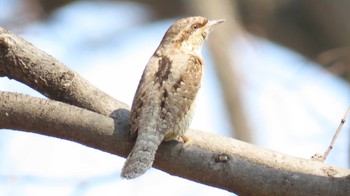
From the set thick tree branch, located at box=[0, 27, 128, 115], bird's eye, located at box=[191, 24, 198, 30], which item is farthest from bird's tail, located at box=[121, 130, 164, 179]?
bird's eye, located at box=[191, 24, 198, 30]

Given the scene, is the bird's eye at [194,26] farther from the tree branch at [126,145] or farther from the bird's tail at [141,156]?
the bird's tail at [141,156]

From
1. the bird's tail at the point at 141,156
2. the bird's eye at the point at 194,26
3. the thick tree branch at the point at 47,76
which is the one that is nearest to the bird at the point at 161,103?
the bird's tail at the point at 141,156

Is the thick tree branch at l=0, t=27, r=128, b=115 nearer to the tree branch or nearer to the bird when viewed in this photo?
the tree branch

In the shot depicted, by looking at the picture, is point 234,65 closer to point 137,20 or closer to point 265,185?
point 137,20

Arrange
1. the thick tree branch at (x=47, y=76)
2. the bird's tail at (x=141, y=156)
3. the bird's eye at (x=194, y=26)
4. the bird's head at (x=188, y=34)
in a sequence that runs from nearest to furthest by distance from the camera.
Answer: the bird's tail at (x=141, y=156) < the thick tree branch at (x=47, y=76) < the bird's head at (x=188, y=34) < the bird's eye at (x=194, y=26)

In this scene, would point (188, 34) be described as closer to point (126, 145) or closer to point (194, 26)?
point (194, 26)

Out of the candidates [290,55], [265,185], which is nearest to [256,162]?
[265,185]

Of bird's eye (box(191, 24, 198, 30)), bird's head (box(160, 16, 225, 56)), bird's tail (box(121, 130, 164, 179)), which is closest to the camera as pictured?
bird's tail (box(121, 130, 164, 179))
